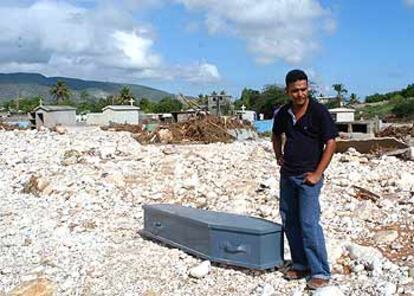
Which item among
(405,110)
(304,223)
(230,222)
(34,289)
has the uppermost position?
(405,110)

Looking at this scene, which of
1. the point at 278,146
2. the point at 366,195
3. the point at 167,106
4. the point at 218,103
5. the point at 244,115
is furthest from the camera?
the point at 167,106

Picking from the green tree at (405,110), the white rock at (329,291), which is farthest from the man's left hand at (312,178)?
the green tree at (405,110)

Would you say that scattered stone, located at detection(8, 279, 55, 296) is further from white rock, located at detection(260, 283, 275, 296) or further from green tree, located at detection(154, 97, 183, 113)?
green tree, located at detection(154, 97, 183, 113)

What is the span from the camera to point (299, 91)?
400 centimetres

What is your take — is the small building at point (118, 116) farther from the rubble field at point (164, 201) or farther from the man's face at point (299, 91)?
the man's face at point (299, 91)

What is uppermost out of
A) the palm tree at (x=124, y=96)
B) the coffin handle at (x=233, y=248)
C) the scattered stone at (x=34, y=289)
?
the palm tree at (x=124, y=96)

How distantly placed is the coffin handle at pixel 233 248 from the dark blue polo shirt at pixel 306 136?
711mm

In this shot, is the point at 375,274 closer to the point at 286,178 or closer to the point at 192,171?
the point at 286,178

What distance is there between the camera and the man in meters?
4.00

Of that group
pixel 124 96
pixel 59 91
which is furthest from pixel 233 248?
pixel 59 91

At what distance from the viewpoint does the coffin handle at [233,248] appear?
4457mm

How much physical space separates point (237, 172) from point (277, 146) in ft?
14.6

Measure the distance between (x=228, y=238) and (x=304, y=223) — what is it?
72 centimetres

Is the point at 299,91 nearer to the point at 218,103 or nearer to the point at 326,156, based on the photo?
the point at 326,156
